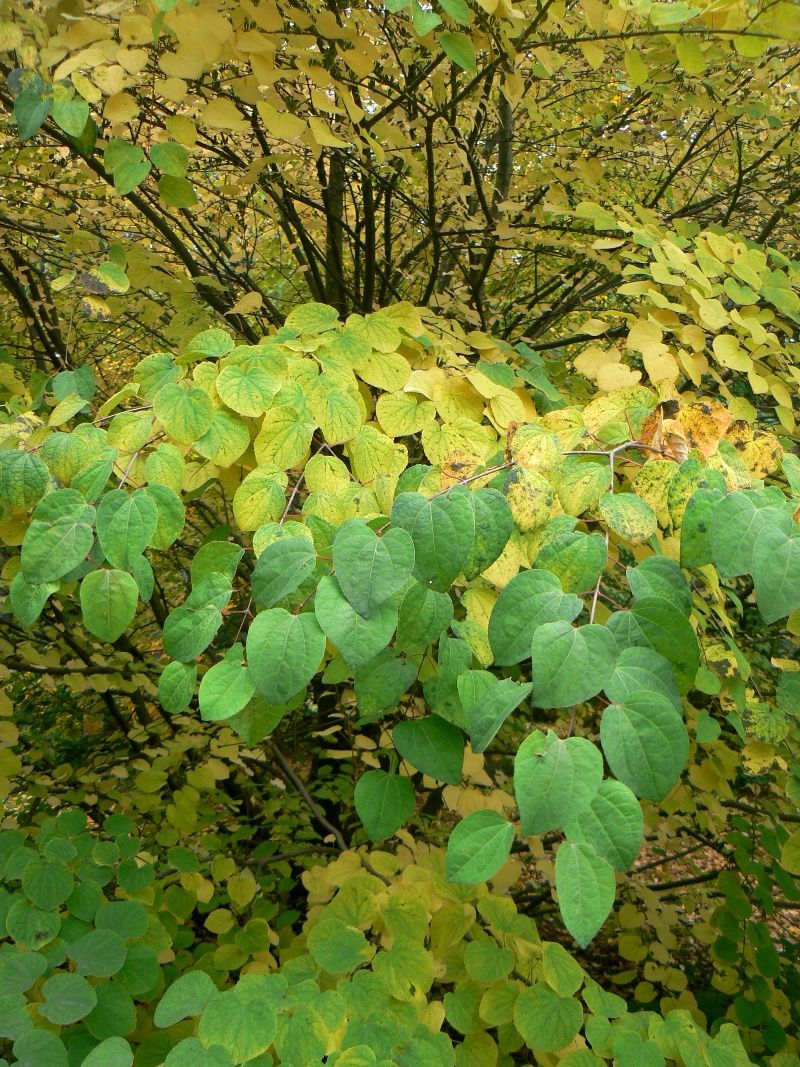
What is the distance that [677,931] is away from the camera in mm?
3639

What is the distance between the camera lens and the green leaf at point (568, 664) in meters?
0.70

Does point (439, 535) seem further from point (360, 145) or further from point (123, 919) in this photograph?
point (360, 145)

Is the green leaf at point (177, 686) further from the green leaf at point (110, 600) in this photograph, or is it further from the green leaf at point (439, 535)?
the green leaf at point (439, 535)

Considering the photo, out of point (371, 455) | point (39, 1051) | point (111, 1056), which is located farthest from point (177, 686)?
point (39, 1051)

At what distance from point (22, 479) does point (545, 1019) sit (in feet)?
4.01

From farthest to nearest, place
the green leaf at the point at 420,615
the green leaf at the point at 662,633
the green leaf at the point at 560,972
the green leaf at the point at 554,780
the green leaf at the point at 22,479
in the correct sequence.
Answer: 1. the green leaf at the point at 560,972
2. the green leaf at the point at 22,479
3. the green leaf at the point at 420,615
4. the green leaf at the point at 662,633
5. the green leaf at the point at 554,780

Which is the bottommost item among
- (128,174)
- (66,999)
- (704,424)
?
(66,999)

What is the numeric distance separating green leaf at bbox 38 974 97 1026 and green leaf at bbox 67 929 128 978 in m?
0.09

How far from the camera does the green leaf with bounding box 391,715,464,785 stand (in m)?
0.96

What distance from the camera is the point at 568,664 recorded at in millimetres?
703

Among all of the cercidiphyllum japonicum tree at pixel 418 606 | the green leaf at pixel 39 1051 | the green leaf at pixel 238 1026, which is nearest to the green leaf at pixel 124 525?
the cercidiphyllum japonicum tree at pixel 418 606

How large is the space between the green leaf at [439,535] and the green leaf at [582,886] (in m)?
0.29

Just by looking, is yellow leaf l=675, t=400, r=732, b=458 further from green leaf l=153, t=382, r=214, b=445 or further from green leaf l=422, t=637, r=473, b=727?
green leaf l=153, t=382, r=214, b=445

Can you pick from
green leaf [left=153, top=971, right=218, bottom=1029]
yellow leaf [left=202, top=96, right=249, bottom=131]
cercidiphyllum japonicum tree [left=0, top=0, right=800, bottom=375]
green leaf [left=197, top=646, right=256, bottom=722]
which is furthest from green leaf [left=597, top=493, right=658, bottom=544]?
yellow leaf [left=202, top=96, right=249, bottom=131]
